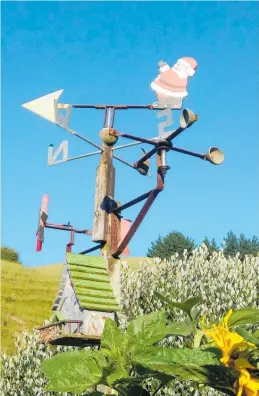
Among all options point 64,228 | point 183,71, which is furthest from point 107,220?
point 183,71

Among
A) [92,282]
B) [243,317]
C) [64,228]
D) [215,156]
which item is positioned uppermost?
[215,156]

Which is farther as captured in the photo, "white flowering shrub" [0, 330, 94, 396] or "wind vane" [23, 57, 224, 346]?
"white flowering shrub" [0, 330, 94, 396]

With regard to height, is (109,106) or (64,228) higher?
(109,106)

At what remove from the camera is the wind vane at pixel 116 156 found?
19.9 ft

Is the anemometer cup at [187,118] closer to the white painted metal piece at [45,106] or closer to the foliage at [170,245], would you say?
the white painted metal piece at [45,106]

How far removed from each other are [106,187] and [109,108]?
1100 millimetres

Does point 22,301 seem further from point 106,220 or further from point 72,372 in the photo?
point 72,372

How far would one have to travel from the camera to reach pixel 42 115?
7289 millimetres

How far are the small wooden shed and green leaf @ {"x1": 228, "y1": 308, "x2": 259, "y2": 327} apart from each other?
14.5 ft

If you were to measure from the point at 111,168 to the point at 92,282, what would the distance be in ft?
4.40

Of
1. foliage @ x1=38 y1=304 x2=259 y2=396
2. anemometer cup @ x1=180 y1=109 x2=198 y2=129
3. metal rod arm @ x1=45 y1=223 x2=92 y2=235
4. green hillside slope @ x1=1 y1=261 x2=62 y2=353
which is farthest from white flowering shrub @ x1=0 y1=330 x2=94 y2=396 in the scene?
foliage @ x1=38 y1=304 x2=259 y2=396

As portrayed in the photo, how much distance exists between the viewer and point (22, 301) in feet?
88.9

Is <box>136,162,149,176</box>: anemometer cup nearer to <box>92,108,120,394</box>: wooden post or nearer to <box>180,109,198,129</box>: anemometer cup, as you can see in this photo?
<box>92,108,120,394</box>: wooden post

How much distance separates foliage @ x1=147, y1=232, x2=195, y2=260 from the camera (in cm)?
2978
